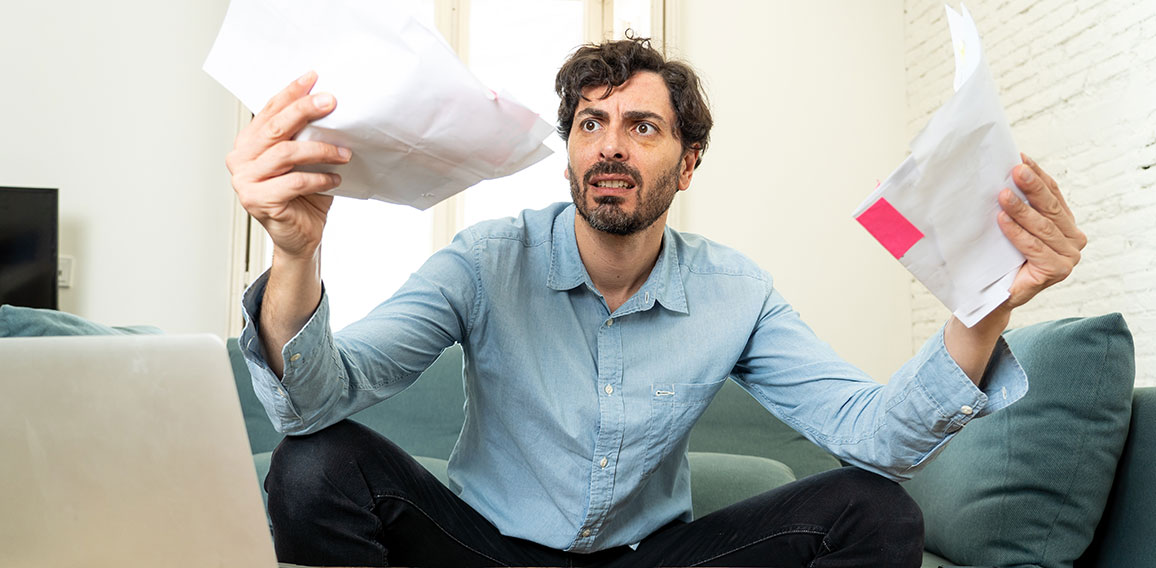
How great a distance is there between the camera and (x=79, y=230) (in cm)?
358

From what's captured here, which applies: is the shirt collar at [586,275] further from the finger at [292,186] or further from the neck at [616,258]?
the finger at [292,186]

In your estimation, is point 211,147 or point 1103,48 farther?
point 211,147

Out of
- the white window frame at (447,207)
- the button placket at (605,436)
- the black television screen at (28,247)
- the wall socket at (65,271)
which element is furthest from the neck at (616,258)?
the wall socket at (65,271)

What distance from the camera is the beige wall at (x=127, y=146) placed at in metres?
3.55

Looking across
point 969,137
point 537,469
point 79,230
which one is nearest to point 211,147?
point 79,230

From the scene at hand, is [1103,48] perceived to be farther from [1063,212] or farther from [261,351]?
[261,351]

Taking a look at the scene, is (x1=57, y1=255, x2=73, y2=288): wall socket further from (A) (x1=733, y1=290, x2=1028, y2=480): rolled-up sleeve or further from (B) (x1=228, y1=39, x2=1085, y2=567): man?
(A) (x1=733, y1=290, x2=1028, y2=480): rolled-up sleeve

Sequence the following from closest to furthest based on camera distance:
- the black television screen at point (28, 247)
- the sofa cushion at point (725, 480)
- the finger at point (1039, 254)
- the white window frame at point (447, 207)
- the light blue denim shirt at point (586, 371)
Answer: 1. the finger at point (1039, 254)
2. the light blue denim shirt at point (586, 371)
3. the sofa cushion at point (725, 480)
4. the black television screen at point (28, 247)
5. the white window frame at point (447, 207)

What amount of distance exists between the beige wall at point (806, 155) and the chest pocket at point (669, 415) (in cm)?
268

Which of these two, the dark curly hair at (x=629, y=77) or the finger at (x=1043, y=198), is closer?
the finger at (x=1043, y=198)

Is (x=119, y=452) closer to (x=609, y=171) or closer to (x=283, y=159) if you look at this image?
(x=283, y=159)

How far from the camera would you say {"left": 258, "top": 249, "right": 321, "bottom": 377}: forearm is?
103 centimetres

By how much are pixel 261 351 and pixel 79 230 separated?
9.77 ft

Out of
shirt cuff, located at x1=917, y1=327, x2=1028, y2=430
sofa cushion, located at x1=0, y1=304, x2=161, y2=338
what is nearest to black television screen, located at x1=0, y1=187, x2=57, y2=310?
sofa cushion, located at x1=0, y1=304, x2=161, y2=338
